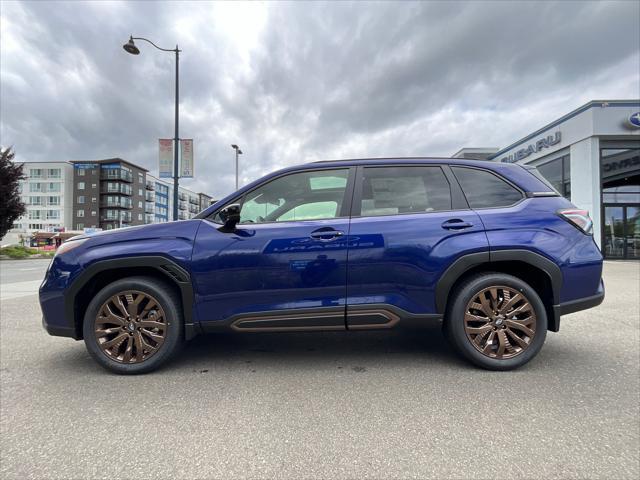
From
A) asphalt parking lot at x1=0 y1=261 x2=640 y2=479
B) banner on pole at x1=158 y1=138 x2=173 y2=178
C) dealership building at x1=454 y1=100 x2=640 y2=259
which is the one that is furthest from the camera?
dealership building at x1=454 y1=100 x2=640 y2=259

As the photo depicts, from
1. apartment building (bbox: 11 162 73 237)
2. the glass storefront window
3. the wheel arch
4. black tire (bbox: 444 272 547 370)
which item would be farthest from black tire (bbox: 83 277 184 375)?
apartment building (bbox: 11 162 73 237)

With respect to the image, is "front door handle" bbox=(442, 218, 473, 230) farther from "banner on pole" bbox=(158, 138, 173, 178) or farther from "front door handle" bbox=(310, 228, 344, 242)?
"banner on pole" bbox=(158, 138, 173, 178)

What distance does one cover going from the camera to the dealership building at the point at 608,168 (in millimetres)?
15055

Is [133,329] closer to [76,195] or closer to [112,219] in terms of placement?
[112,219]

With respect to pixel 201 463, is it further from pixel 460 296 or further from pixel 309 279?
pixel 460 296

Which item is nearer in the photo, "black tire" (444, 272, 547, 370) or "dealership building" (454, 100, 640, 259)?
"black tire" (444, 272, 547, 370)

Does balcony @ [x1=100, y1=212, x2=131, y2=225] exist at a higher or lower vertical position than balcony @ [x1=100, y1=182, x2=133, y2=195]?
lower

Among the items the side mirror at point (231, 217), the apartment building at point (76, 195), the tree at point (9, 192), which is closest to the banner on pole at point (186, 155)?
the side mirror at point (231, 217)

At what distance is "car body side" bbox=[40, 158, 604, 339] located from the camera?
8.88ft

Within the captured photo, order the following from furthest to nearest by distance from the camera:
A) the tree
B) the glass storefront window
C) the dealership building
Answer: the tree → the glass storefront window → the dealership building

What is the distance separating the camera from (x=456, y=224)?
2.79m

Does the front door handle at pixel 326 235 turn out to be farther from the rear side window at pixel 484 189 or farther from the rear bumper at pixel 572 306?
the rear bumper at pixel 572 306

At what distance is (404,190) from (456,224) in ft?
1.74

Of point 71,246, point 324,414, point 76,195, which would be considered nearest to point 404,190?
point 324,414
